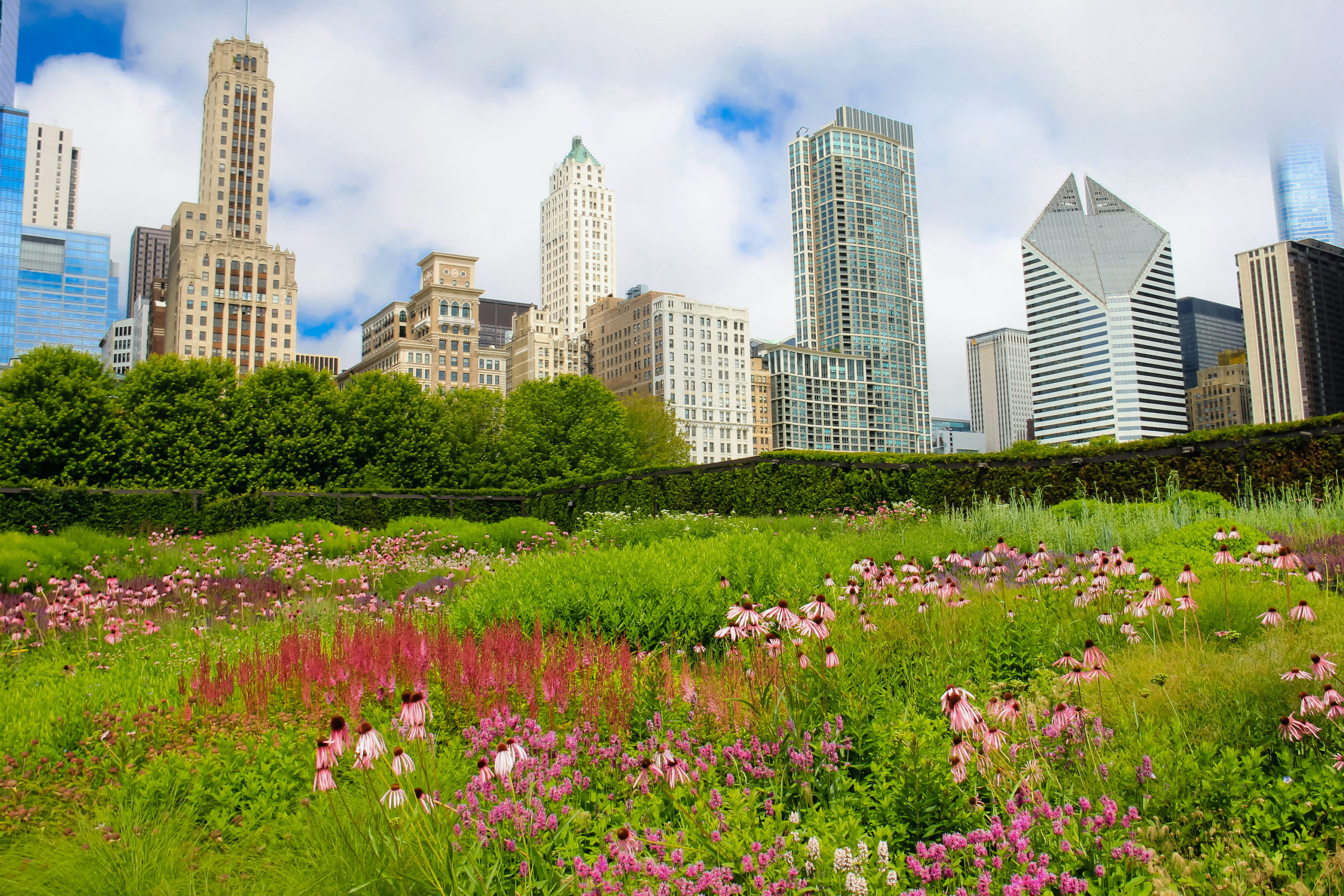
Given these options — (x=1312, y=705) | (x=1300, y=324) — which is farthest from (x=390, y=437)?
(x=1300, y=324)

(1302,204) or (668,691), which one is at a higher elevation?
(1302,204)

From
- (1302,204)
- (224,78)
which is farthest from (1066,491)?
(1302,204)

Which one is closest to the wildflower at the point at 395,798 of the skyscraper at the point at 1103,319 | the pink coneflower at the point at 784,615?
the pink coneflower at the point at 784,615

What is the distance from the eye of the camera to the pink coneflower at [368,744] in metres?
2.07

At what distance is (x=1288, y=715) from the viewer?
9.21ft

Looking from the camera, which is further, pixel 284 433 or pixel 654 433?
pixel 654 433

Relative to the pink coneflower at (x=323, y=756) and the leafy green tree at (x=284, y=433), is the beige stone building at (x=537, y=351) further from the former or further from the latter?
the pink coneflower at (x=323, y=756)

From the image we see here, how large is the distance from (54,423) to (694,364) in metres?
95.8

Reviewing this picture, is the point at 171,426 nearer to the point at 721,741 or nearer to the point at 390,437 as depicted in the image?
the point at 390,437

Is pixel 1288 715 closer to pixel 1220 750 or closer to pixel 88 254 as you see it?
pixel 1220 750

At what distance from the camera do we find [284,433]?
105 ft

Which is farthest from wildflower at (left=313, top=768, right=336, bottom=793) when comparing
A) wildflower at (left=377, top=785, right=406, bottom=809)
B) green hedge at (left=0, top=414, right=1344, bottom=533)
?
green hedge at (left=0, top=414, right=1344, bottom=533)

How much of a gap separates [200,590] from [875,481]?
13032mm

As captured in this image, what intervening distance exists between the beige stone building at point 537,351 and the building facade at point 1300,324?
4995 inches
